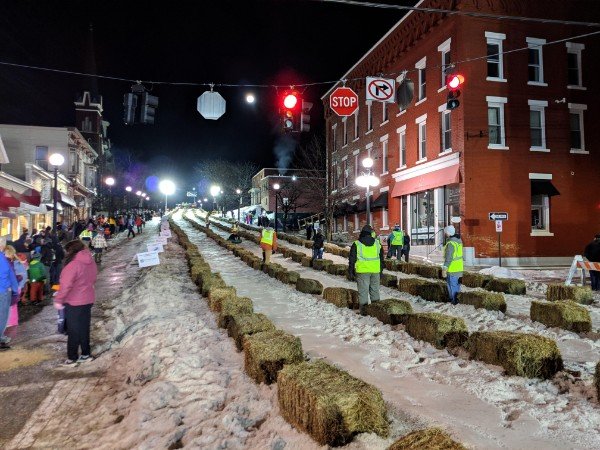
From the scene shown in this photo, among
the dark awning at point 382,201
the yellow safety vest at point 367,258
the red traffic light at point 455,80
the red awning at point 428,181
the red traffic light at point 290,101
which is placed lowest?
the yellow safety vest at point 367,258

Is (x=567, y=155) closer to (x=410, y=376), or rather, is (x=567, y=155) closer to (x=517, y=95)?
(x=517, y=95)

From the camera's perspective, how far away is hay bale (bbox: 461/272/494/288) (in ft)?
46.1

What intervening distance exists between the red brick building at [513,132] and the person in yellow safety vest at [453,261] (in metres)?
11.8

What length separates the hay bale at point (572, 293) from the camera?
11.3 metres

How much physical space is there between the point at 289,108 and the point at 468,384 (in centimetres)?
1070

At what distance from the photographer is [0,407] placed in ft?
17.9

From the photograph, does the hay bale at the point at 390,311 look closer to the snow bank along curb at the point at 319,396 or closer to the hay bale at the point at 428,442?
the snow bank along curb at the point at 319,396

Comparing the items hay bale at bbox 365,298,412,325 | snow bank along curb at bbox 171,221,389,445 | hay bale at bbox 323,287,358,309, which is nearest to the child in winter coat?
hay bale at bbox 323,287,358,309

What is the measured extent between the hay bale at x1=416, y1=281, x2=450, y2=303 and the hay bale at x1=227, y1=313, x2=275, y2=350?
5956mm

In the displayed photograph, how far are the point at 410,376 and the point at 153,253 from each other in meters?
12.7

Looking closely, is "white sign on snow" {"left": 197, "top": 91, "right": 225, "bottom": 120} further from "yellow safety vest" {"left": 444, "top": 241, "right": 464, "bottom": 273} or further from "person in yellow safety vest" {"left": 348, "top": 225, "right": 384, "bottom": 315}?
"yellow safety vest" {"left": 444, "top": 241, "right": 464, "bottom": 273}

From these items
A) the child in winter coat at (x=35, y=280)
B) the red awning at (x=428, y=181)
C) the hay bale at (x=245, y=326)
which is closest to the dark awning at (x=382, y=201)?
the red awning at (x=428, y=181)

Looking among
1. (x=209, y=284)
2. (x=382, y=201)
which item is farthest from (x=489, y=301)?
(x=382, y=201)

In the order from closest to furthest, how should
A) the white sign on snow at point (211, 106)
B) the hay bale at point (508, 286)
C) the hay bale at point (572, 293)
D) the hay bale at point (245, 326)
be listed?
the hay bale at point (245, 326) → the hay bale at point (572, 293) → the hay bale at point (508, 286) → the white sign on snow at point (211, 106)
